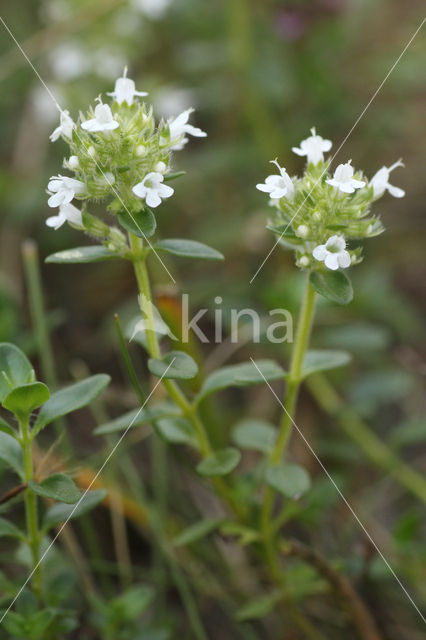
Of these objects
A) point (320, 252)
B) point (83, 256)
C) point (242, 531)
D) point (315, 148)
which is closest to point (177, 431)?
point (242, 531)

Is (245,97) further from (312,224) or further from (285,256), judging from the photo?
(312,224)

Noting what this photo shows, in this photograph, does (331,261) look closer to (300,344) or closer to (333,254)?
(333,254)

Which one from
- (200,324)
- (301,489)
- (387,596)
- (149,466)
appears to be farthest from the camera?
(200,324)

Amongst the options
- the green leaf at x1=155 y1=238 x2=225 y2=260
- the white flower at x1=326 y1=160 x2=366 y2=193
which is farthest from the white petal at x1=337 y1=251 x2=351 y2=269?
the green leaf at x1=155 y1=238 x2=225 y2=260

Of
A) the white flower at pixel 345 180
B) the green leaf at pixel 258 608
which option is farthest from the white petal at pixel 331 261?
the green leaf at pixel 258 608

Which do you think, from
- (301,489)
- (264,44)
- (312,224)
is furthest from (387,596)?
(264,44)
